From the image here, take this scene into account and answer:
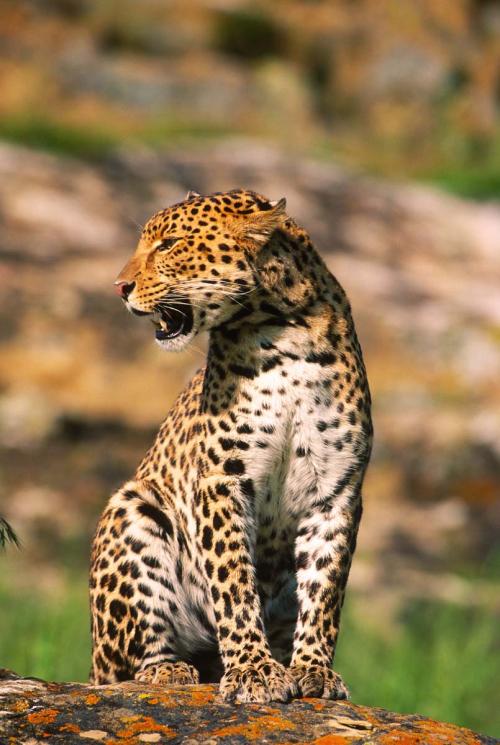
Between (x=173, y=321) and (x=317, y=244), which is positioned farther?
(x=317, y=244)

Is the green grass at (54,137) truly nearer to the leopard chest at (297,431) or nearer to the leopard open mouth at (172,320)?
the leopard open mouth at (172,320)

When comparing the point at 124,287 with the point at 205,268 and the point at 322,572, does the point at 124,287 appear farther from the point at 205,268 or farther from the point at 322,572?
the point at 322,572

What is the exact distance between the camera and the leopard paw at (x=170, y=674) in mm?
7246

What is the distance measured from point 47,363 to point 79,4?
58.5 ft

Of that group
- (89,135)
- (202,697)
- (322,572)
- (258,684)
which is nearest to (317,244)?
(89,135)

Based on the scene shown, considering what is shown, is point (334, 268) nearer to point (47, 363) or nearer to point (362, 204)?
point (362, 204)

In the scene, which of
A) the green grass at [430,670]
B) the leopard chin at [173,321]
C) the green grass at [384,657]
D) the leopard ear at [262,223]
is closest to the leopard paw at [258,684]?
the leopard chin at [173,321]

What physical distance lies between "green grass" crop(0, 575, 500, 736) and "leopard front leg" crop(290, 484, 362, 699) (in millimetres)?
2681

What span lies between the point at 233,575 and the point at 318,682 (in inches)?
29.1

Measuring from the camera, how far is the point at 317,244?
2323 centimetres

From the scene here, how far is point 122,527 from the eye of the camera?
7785mm

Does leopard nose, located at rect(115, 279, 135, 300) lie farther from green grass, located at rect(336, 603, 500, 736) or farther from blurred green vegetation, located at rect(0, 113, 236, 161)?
blurred green vegetation, located at rect(0, 113, 236, 161)

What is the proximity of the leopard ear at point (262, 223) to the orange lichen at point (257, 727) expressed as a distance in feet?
8.33

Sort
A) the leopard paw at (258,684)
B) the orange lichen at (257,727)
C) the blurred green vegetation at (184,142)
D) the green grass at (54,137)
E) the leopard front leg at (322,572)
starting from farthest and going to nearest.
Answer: the blurred green vegetation at (184,142)
the green grass at (54,137)
the leopard front leg at (322,572)
the leopard paw at (258,684)
the orange lichen at (257,727)
